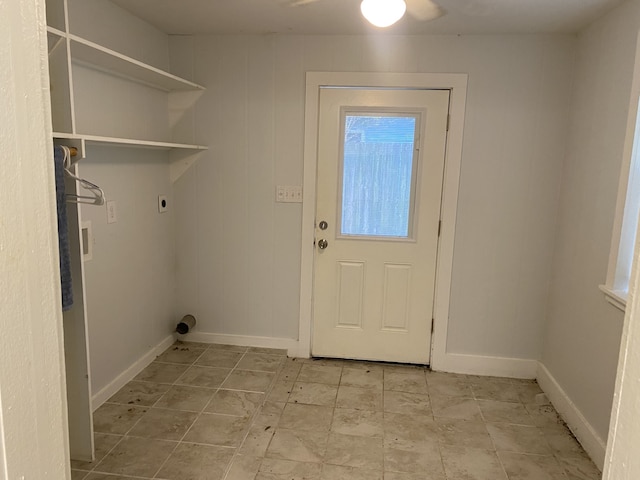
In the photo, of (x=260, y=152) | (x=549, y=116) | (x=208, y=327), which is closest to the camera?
A: (x=549, y=116)

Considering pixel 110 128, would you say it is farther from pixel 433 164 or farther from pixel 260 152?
pixel 433 164

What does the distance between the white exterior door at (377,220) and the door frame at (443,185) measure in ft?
0.14

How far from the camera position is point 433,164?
2.93 metres

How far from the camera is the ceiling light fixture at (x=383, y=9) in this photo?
1973 mm

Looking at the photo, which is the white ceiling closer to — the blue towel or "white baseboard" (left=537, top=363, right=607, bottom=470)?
the blue towel

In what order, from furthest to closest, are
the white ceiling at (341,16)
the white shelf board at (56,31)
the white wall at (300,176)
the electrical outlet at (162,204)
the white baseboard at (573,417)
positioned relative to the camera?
the electrical outlet at (162,204) < the white wall at (300,176) < the white ceiling at (341,16) < the white baseboard at (573,417) < the white shelf board at (56,31)

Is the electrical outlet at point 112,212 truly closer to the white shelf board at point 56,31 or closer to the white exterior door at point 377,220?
the white shelf board at point 56,31

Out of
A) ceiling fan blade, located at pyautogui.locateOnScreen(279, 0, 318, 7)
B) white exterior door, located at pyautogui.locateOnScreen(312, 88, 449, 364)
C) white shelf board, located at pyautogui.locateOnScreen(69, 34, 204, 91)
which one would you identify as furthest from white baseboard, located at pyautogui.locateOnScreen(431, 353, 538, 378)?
white shelf board, located at pyautogui.locateOnScreen(69, 34, 204, 91)

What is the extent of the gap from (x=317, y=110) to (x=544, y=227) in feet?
5.47

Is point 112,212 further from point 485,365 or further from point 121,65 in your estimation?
point 485,365

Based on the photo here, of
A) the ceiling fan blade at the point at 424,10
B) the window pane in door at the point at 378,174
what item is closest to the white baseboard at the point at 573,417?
the window pane in door at the point at 378,174

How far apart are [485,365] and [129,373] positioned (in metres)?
2.36

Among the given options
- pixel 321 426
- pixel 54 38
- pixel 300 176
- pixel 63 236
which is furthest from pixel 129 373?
pixel 54 38

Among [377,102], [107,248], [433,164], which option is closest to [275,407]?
[107,248]
